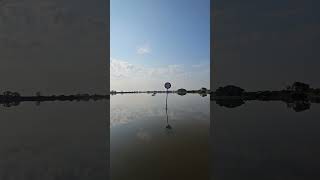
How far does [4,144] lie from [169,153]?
861 centimetres

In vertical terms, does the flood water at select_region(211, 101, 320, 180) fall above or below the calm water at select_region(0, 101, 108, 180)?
above

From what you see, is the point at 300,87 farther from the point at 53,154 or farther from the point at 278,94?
the point at 53,154

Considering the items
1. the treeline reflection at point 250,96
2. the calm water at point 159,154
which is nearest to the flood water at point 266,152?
the calm water at point 159,154

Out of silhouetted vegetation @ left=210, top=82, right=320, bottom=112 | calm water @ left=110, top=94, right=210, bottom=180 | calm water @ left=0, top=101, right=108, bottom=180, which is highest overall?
silhouetted vegetation @ left=210, top=82, right=320, bottom=112

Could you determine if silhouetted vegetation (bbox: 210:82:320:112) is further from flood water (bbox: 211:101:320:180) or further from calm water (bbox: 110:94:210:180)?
calm water (bbox: 110:94:210:180)

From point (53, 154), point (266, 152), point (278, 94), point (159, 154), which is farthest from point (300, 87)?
point (53, 154)

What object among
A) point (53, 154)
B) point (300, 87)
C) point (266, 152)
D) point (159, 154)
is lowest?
point (53, 154)

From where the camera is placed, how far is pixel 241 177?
801 cm

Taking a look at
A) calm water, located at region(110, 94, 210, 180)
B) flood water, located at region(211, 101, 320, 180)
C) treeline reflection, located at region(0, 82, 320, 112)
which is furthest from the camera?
treeline reflection, located at region(0, 82, 320, 112)

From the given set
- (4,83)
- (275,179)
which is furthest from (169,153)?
(4,83)

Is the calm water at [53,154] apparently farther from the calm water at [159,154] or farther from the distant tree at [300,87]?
the distant tree at [300,87]

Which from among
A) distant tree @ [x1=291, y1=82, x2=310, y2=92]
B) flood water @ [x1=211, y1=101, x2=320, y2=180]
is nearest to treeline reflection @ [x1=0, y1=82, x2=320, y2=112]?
distant tree @ [x1=291, y1=82, x2=310, y2=92]

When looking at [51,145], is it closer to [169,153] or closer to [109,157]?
[109,157]

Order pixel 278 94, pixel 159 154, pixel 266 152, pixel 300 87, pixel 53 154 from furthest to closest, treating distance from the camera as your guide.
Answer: pixel 278 94 → pixel 300 87 → pixel 53 154 → pixel 159 154 → pixel 266 152
